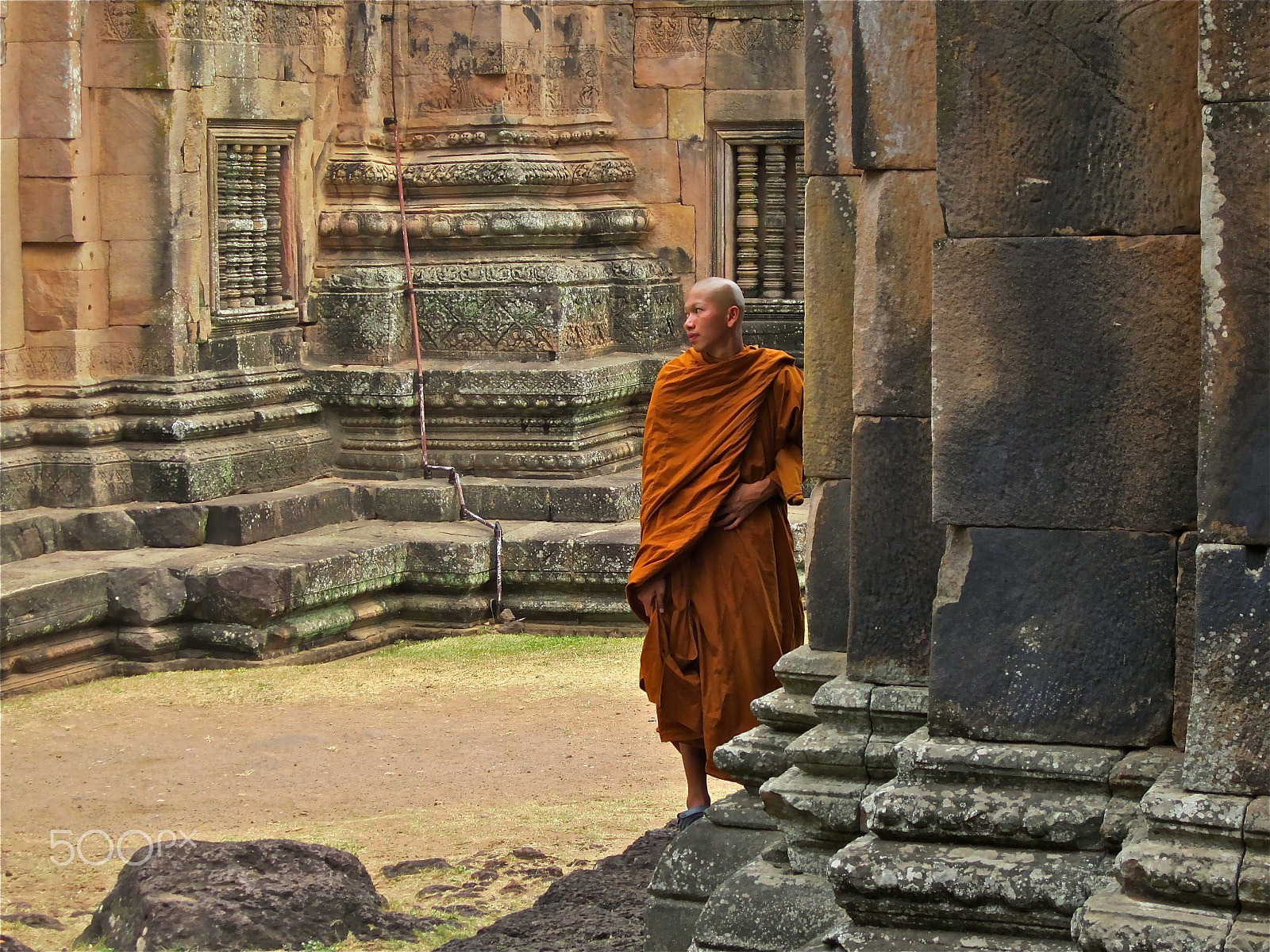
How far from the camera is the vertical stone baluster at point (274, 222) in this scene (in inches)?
394

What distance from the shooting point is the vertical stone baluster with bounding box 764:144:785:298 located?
1063 cm

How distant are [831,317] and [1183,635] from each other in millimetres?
1606

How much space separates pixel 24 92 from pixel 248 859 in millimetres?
5193

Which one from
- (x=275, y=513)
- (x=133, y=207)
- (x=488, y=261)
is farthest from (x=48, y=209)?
(x=488, y=261)

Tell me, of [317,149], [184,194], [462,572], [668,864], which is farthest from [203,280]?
[668,864]

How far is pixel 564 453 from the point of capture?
9.91m

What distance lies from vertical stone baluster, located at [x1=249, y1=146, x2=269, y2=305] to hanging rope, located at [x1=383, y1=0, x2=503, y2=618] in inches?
29.8

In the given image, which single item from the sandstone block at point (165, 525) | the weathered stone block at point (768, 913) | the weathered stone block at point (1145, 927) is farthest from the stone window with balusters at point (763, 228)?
the weathered stone block at point (1145, 927)

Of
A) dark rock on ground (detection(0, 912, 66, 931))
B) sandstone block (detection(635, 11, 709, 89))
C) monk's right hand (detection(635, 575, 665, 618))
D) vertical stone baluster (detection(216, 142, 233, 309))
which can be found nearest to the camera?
→ dark rock on ground (detection(0, 912, 66, 931))

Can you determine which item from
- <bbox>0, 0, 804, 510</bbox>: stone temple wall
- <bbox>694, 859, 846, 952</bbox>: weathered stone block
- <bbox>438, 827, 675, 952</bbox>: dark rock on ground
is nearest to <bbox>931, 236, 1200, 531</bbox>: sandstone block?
<bbox>694, 859, 846, 952</bbox>: weathered stone block

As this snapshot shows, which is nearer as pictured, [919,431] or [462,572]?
[919,431]

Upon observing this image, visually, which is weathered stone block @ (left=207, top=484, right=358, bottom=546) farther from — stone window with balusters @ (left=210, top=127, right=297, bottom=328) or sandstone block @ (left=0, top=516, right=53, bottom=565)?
stone window with balusters @ (left=210, top=127, right=297, bottom=328)

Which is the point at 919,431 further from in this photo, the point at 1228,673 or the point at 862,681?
the point at 1228,673

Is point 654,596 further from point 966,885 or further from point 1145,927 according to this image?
point 1145,927
